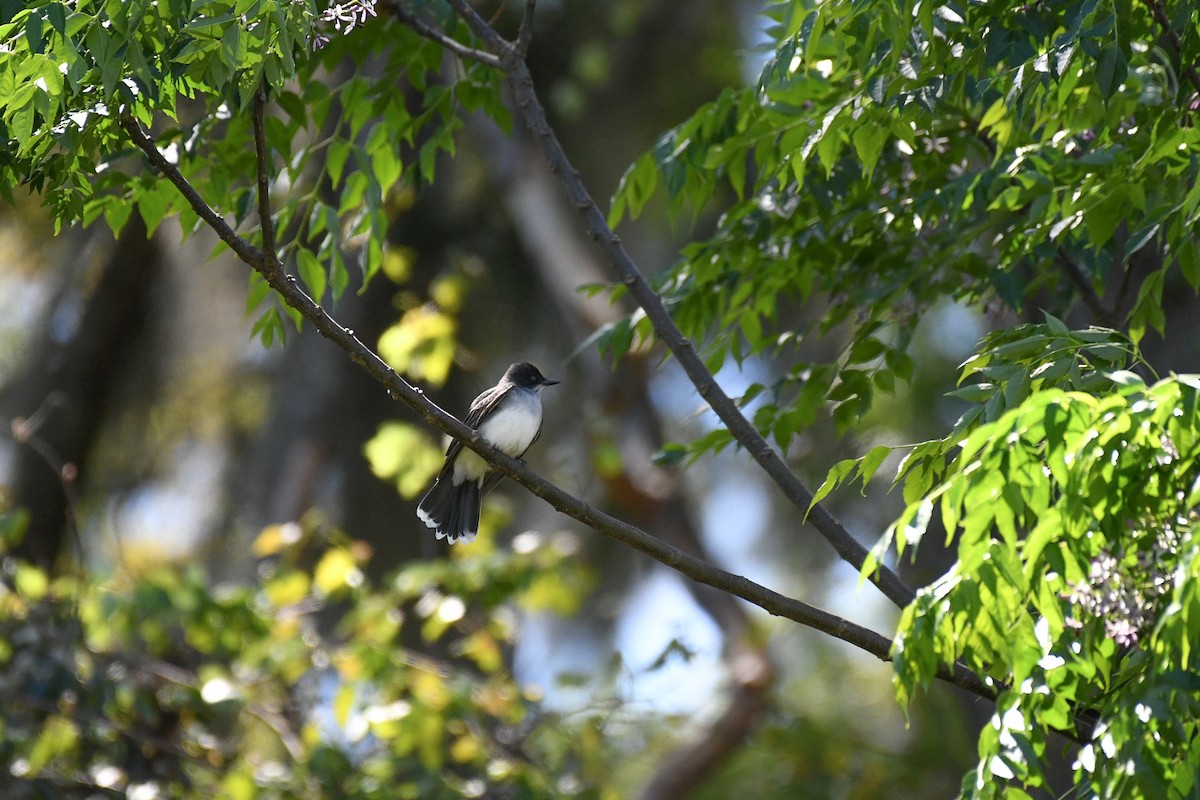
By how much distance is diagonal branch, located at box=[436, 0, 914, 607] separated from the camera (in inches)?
143

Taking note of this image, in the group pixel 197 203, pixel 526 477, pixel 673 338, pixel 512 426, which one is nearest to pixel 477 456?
pixel 512 426

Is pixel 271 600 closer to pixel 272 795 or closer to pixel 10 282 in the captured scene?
pixel 272 795

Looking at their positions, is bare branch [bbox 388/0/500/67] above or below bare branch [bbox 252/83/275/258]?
above

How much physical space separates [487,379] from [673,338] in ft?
20.7

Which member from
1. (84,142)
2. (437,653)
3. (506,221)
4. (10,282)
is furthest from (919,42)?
(10,282)

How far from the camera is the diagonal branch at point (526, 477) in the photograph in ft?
9.82

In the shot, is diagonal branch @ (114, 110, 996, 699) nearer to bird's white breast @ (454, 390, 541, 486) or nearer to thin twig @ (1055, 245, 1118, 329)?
thin twig @ (1055, 245, 1118, 329)

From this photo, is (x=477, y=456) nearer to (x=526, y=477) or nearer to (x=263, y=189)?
(x=526, y=477)

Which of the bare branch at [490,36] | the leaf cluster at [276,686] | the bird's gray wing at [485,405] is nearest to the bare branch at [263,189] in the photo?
the bare branch at [490,36]

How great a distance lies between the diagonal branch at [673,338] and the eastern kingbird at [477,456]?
122 centimetres

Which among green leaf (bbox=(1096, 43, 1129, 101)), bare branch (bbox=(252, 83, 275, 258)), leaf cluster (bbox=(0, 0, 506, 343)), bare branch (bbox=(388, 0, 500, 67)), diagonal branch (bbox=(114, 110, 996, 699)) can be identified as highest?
bare branch (bbox=(388, 0, 500, 67))

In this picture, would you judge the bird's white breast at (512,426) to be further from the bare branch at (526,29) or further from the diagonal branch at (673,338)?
the bare branch at (526,29)

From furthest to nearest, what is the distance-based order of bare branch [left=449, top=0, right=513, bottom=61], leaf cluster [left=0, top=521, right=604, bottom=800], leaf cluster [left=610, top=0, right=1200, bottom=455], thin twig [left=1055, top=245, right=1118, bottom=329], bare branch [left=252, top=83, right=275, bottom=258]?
leaf cluster [left=0, top=521, right=604, bottom=800], thin twig [left=1055, top=245, right=1118, bottom=329], bare branch [left=449, top=0, right=513, bottom=61], leaf cluster [left=610, top=0, right=1200, bottom=455], bare branch [left=252, top=83, right=275, bottom=258]

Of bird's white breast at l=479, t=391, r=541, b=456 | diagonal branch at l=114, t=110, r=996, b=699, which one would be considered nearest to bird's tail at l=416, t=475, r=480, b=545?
bird's white breast at l=479, t=391, r=541, b=456
